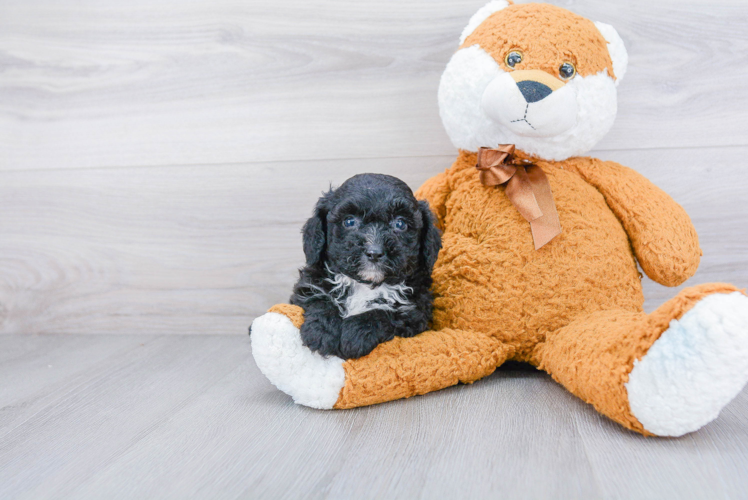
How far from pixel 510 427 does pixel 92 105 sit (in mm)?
1537

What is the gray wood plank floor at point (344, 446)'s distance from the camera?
78 cm

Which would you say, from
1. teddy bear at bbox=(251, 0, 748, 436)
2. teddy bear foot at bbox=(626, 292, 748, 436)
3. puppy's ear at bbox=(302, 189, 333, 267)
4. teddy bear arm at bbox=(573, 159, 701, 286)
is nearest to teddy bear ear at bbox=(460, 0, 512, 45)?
teddy bear at bbox=(251, 0, 748, 436)

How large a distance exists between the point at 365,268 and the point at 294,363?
224 millimetres

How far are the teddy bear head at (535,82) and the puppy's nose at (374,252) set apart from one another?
1.28 ft

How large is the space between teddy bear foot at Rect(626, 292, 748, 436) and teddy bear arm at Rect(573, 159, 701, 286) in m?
0.36

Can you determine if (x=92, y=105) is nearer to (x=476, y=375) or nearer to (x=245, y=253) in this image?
(x=245, y=253)

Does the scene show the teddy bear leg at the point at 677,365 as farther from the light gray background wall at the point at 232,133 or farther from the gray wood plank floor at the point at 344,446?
the light gray background wall at the point at 232,133

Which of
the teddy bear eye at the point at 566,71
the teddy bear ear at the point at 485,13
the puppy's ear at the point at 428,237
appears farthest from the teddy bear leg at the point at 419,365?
the teddy bear ear at the point at 485,13

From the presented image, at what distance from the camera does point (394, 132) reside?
160 cm

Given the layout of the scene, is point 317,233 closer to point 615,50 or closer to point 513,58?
point 513,58

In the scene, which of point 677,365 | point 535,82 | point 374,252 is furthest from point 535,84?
point 677,365

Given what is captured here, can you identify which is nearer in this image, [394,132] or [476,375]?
[476,375]

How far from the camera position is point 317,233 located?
1.10 metres

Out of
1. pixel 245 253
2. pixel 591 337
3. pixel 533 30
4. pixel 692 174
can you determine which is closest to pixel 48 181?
pixel 245 253
